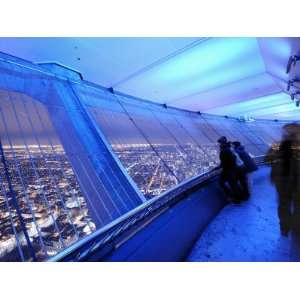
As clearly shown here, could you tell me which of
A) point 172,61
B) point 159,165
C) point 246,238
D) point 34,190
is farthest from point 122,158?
point 246,238

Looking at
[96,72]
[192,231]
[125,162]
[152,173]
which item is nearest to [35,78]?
[96,72]

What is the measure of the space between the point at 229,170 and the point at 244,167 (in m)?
0.41

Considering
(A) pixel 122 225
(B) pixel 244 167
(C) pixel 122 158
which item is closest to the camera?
(A) pixel 122 225

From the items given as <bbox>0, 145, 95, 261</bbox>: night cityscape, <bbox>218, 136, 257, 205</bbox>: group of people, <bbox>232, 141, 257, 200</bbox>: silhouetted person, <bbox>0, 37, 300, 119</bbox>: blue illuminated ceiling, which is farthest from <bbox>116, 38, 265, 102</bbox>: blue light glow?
<bbox>0, 145, 95, 261</bbox>: night cityscape

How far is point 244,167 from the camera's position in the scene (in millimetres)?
2988

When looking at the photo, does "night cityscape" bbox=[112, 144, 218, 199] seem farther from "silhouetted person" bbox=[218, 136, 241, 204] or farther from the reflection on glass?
the reflection on glass

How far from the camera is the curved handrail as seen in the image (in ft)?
3.54

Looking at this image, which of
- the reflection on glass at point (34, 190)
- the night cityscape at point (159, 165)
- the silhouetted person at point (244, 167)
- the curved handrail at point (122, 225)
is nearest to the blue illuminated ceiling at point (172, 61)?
the reflection on glass at point (34, 190)

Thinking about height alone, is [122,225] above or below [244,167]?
above

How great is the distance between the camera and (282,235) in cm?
188

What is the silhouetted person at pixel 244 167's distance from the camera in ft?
9.43

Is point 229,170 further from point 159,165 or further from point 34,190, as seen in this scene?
point 34,190
